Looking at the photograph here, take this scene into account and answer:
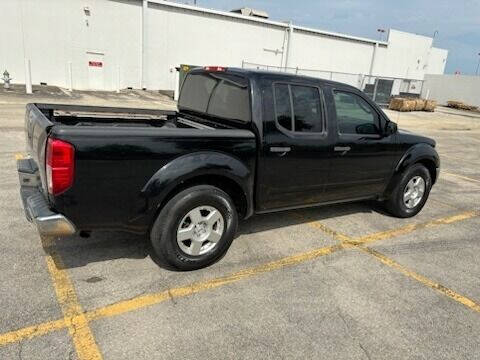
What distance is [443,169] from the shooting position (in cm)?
979

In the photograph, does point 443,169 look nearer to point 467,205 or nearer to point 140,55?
point 467,205

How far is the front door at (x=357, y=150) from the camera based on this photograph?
4.67 metres

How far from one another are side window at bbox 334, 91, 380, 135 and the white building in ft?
75.2

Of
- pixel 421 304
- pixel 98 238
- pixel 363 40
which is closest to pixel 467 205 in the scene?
pixel 421 304

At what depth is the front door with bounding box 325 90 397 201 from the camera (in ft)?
15.3

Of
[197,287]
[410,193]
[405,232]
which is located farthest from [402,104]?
[197,287]

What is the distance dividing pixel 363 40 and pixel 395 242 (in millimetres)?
36855

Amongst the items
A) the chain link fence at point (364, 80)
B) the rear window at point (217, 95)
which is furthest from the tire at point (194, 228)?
the chain link fence at point (364, 80)

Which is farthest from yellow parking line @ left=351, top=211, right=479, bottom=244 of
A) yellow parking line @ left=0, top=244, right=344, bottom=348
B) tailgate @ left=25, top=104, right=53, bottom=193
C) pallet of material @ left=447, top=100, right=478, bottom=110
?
pallet of material @ left=447, top=100, right=478, bottom=110

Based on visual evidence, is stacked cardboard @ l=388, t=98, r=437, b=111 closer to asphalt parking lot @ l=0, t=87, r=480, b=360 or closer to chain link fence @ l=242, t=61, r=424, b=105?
chain link fence @ l=242, t=61, r=424, b=105

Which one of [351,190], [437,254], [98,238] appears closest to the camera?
[98,238]

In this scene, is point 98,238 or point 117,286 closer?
point 117,286

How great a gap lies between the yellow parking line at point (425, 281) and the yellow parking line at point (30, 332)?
10.4ft

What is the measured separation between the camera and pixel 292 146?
13.7 feet
